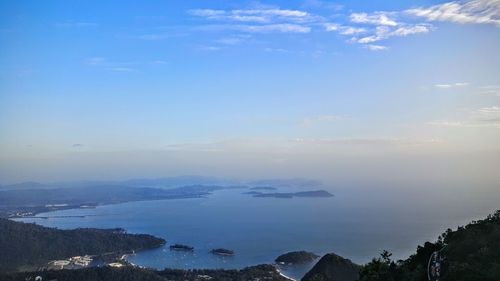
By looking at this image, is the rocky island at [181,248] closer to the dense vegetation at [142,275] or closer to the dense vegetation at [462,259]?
the dense vegetation at [142,275]

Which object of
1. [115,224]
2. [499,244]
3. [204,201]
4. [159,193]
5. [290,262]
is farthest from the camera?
[159,193]

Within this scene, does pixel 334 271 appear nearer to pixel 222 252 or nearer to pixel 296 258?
pixel 296 258

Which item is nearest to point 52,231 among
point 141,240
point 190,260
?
point 141,240

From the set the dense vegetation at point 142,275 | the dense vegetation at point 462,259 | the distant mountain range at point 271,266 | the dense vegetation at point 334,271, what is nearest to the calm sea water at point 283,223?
the dense vegetation at point 142,275

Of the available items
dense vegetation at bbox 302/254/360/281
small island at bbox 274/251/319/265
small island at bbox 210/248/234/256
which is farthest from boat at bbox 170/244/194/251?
dense vegetation at bbox 302/254/360/281

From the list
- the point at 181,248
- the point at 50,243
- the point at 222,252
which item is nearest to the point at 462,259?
the point at 222,252

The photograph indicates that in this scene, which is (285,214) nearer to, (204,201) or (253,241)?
(253,241)
